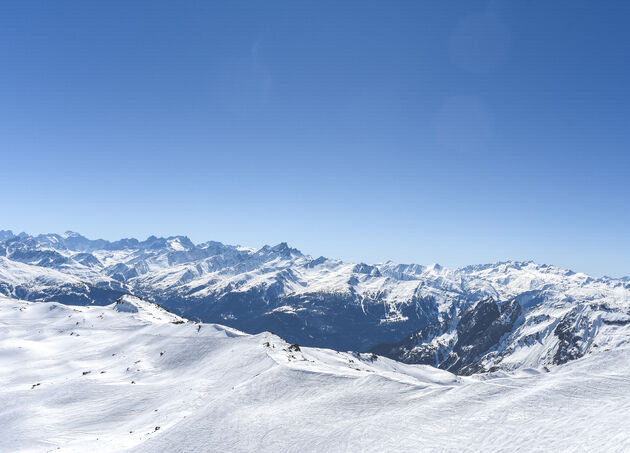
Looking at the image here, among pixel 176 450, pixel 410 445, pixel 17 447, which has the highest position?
pixel 410 445

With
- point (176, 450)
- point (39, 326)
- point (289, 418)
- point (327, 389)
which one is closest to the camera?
point (176, 450)

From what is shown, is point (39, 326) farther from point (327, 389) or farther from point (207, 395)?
point (327, 389)

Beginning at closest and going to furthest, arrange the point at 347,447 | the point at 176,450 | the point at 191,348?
the point at 347,447
the point at 176,450
the point at 191,348

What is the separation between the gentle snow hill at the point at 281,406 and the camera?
2123cm

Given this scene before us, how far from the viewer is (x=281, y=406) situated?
29922mm

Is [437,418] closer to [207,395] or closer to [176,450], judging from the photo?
[176,450]

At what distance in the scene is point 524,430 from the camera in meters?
20.5

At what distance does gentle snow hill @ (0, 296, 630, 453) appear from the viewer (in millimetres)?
21234

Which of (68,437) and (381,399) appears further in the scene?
(68,437)

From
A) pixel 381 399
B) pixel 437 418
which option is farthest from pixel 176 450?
pixel 437 418

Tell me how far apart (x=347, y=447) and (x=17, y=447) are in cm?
3181

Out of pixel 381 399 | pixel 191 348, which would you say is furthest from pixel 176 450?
pixel 191 348

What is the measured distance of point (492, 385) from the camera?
1051 inches

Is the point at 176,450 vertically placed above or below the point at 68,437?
above
